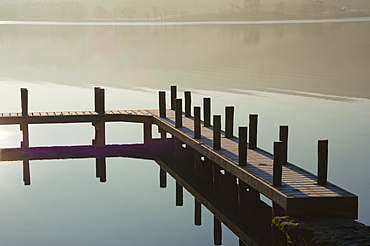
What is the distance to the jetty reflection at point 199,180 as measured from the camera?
581 inches

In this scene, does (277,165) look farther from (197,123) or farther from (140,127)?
(140,127)

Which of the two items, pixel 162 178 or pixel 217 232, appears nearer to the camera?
pixel 217 232

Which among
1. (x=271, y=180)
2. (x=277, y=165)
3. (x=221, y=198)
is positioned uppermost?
(x=277, y=165)

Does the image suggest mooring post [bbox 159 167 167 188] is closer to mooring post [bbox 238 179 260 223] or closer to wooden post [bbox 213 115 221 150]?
wooden post [bbox 213 115 221 150]

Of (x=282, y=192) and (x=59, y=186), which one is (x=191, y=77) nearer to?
(x=59, y=186)

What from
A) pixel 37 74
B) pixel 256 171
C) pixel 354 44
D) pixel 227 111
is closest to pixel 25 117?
pixel 227 111

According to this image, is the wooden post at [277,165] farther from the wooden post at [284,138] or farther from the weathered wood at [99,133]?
the weathered wood at [99,133]

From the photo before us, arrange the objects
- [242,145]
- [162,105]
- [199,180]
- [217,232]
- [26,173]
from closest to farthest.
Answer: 1. [242,145]
2. [217,232]
3. [199,180]
4. [26,173]
5. [162,105]

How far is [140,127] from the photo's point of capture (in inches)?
1049

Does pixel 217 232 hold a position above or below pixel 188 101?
below

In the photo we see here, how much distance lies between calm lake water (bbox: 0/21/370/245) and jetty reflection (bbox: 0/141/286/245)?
21 centimetres

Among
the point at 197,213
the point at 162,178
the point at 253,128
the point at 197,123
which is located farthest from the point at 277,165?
the point at 162,178

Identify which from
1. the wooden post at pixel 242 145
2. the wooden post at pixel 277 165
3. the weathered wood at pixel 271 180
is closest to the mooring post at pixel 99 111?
the weathered wood at pixel 271 180

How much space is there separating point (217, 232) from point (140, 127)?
12010 mm
